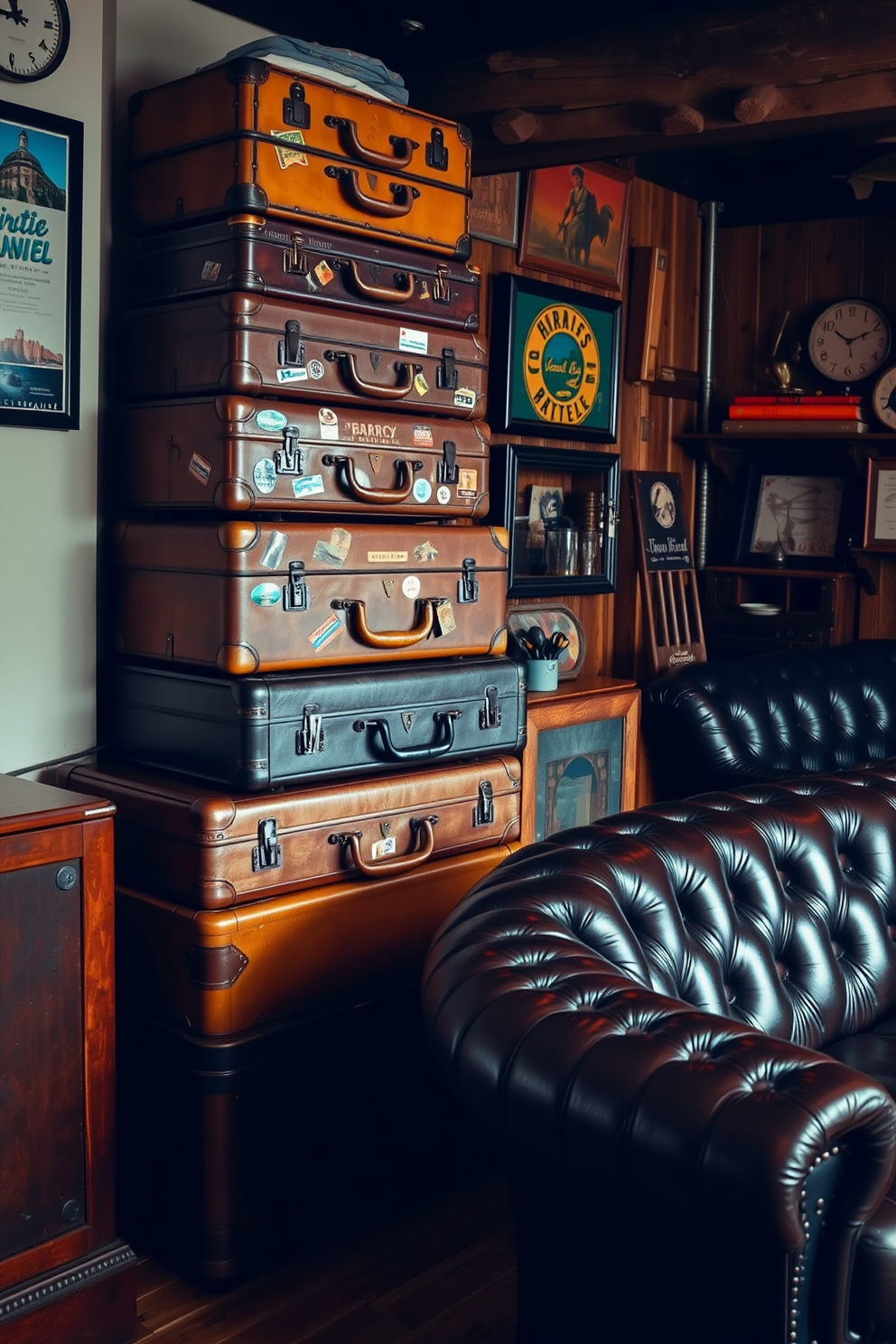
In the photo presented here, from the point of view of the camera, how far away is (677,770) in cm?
446

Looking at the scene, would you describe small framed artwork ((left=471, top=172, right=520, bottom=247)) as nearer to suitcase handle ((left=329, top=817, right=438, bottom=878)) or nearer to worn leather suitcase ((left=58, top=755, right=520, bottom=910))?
worn leather suitcase ((left=58, top=755, right=520, bottom=910))

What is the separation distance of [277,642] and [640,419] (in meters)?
2.75

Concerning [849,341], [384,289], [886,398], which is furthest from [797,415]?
[384,289]

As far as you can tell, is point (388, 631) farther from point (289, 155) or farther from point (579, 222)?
point (579, 222)

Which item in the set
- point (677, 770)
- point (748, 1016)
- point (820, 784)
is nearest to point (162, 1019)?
point (748, 1016)

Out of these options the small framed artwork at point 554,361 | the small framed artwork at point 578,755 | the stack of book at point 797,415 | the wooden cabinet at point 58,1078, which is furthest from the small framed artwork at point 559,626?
the wooden cabinet at point 58,1078

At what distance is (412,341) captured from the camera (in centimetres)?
291

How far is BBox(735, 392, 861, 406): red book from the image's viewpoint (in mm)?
5094

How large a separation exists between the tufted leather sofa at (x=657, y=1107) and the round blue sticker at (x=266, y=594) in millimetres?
724

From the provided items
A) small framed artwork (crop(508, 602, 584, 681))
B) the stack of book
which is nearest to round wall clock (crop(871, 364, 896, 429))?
the stack of book

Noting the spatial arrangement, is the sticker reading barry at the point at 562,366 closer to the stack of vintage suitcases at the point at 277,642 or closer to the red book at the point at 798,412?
the red book at the point at 798,412

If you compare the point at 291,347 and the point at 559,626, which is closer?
the point at 291,347

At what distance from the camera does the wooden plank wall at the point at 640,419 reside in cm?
477

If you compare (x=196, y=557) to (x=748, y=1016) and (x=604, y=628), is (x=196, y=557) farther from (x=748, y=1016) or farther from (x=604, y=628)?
(x=604, y=628)
